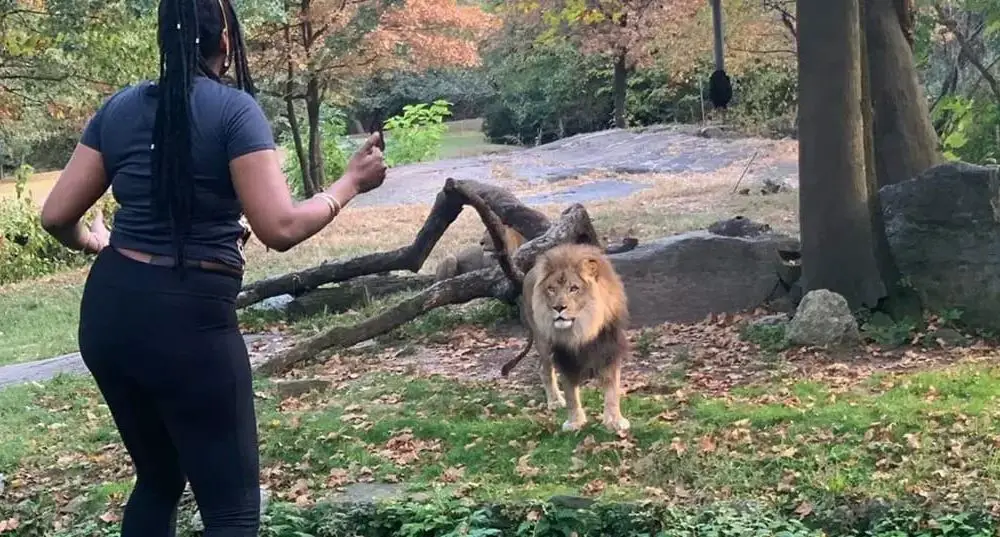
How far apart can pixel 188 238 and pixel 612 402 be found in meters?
3.21

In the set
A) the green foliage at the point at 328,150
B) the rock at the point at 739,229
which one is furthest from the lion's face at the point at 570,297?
the green foliage at the point at 328,150

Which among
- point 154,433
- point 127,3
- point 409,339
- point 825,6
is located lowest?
point 409,339

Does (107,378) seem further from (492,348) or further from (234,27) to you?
(492,348)

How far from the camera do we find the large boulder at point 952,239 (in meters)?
7.32

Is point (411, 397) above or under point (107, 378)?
under

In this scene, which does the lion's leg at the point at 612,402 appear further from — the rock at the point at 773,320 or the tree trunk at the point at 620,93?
the tree trunk at the point at 620,93

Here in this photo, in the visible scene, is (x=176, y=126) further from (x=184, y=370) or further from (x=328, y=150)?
(x=328, y=150)

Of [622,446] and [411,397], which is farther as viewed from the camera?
[411,397]

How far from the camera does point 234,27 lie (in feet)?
10.2

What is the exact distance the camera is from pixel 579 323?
5.66 meters

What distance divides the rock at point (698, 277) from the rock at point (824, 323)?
1272mm

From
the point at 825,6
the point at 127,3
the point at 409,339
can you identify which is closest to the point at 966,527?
the point at 825,6

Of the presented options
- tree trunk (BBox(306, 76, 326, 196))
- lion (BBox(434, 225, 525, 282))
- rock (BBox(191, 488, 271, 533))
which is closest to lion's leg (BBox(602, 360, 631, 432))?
rock (BBox(191, 488, 271, 533))

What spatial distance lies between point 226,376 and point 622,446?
2845 mm
